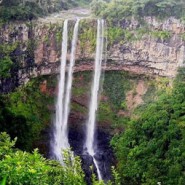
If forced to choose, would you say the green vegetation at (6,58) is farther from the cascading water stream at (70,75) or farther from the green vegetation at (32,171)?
the green vegetation at (32,171)

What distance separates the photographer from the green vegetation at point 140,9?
27766 mm

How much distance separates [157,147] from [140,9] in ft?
38.2

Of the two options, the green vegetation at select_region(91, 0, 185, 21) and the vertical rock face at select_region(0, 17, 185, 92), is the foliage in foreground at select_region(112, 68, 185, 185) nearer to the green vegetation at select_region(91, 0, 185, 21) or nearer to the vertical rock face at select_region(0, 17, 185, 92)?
the vertical rock face at select_region(0, 17, 185, 92)

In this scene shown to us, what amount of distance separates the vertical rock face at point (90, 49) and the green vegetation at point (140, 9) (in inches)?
17.7

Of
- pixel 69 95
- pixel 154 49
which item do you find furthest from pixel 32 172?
pixel 154 49

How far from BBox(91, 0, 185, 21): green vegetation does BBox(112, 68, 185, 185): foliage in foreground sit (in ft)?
24.1

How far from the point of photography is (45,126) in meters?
27.2

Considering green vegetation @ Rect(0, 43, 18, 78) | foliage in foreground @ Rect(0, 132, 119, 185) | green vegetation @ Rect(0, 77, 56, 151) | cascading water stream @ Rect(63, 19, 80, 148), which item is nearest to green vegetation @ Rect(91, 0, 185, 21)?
cascading water stream @ Rect(63, 19, 80, 148)

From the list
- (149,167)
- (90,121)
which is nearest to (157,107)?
(149,167)

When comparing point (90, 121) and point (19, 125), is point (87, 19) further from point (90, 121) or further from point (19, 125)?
point (19, 125)

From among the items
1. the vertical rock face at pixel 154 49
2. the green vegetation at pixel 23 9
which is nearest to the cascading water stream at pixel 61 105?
the green vegetation at pixel 23 9

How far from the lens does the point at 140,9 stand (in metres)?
28.6

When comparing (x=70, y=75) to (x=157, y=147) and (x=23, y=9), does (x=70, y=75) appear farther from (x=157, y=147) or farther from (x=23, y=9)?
(x=157, y=147)

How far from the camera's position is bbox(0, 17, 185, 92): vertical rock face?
87.7ft
